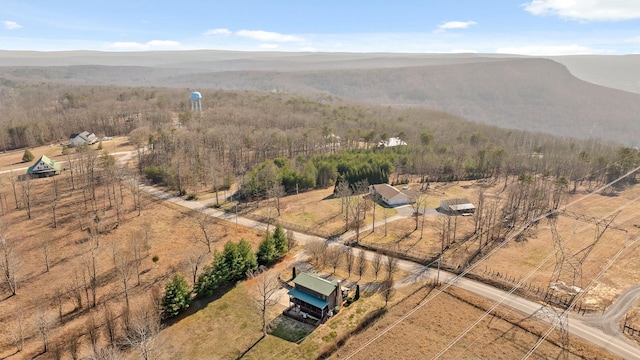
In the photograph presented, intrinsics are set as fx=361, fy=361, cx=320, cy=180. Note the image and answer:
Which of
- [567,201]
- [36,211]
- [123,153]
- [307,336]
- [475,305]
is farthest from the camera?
[123,153]

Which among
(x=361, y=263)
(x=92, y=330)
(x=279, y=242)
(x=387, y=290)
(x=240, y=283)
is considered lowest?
(x=240, y=283)

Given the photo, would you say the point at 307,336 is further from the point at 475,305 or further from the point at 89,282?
the point at 89,282

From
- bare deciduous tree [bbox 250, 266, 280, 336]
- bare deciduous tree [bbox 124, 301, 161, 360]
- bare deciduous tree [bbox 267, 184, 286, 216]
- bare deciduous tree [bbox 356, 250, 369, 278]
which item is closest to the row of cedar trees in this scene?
bare deciduous tree [bbox 250, 266, 280, 336]

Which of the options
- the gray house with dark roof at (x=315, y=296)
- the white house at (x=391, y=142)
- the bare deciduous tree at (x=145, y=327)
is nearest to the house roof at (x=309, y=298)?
the gray house with dark roof at (x=315, y=296)

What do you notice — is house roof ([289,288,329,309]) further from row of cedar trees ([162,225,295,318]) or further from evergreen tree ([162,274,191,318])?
evergreen tree ([162,274,191,318])

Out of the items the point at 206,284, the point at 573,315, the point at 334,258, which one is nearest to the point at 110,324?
the point at 206,284

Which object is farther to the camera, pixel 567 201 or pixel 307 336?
pixel 567 201

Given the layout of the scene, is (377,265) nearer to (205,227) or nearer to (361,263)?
→ (361,263)

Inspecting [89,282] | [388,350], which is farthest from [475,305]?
[89,282]
